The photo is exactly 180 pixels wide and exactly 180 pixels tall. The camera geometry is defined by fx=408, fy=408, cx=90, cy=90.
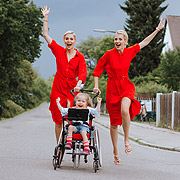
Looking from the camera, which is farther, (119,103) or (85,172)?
(119,103)

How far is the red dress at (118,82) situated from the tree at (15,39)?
18382 millimetres

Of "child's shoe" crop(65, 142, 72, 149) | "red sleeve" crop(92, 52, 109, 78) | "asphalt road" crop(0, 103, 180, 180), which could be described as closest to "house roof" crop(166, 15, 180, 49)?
"asphalt road" crop(0, 103, 180, 180)

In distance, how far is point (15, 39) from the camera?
26.0 metres

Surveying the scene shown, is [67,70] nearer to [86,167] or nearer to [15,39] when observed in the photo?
[86,167]

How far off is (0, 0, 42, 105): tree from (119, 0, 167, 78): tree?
16.7 metres

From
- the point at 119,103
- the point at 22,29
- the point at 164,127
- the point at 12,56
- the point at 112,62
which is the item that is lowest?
the point at 164,127

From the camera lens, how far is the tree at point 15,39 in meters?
25.0

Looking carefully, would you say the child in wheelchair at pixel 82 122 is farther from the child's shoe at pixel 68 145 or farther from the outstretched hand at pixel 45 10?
A: the outstretched hand at pixel 45 10

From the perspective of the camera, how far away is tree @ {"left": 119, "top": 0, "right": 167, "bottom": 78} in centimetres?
4422

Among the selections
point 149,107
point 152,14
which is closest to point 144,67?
point 152,14

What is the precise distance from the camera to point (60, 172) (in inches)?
239

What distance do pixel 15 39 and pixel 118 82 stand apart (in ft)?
66.0

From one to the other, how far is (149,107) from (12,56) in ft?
30.4

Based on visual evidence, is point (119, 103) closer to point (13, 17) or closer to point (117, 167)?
point (117, 167)
